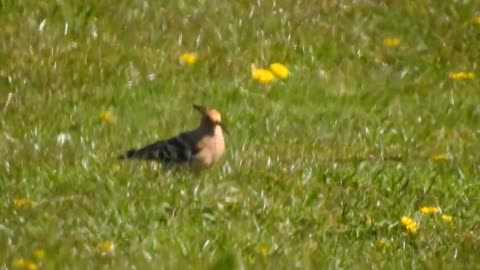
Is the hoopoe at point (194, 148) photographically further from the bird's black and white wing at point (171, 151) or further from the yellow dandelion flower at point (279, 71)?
the yellow dandelion flower at point (279, 71)

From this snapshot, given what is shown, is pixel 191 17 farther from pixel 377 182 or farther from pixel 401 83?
pixel 377 182

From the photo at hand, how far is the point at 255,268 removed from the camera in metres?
7.09

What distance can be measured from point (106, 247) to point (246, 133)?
2841mm

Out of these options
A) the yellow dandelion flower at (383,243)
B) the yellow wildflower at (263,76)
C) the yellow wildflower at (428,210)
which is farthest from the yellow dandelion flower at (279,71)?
the yellow dandelion flower at (383,243)

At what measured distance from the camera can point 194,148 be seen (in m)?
8.48

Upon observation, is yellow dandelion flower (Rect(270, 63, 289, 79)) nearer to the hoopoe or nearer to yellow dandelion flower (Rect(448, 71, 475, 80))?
yellow dandelion flower (Rect(448, 71, 475, 80))

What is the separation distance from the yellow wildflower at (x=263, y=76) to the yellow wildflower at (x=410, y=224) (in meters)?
3.17

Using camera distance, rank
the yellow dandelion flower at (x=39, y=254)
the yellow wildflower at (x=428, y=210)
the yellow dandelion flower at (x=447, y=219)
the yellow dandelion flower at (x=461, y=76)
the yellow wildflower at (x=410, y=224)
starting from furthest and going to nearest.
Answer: the yellow dandelion flower at (x=461, y=76), the yellow wildflower at (x=428, y=210), the yellow dandelion flower at (x=447, y=219), the yellow wildflower at (x=410, y=224), the yellow dandelion flower at (x=39, y=254)

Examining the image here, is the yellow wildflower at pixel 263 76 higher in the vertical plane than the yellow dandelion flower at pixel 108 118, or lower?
lower

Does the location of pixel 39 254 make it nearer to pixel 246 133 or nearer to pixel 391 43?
pixel 246 133

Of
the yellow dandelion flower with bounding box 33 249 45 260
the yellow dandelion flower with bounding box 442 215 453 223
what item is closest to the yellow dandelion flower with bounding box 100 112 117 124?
the yellow dandelion flower with bounding box 442 215 453 223

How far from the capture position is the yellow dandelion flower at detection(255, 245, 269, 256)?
7348 mm

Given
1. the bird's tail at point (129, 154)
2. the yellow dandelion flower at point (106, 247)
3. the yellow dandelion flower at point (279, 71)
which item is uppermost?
the yellow dandelion flower at point (106, 247)

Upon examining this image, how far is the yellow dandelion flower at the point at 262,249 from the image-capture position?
24.1 feet
